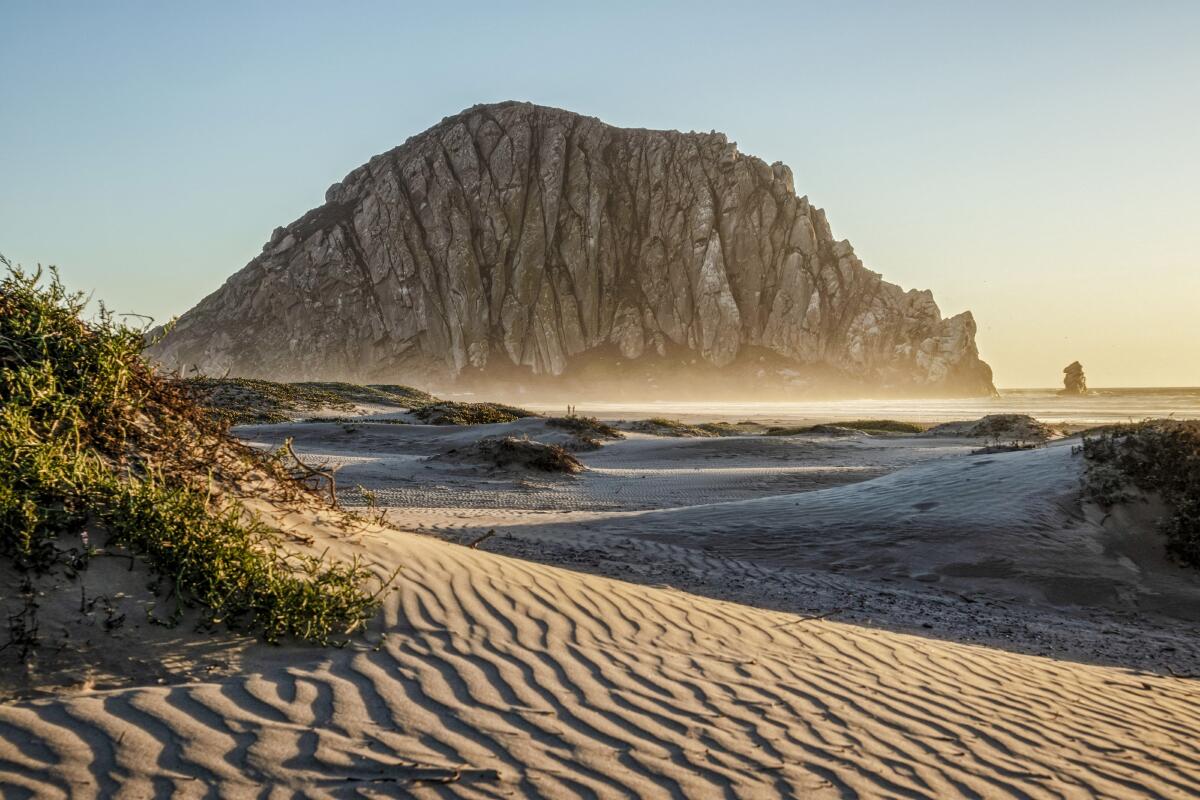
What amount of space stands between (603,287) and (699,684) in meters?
104

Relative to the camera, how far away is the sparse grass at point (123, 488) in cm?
392

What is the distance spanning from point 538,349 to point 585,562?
97.6m

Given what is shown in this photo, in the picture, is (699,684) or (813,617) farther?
(813,617)

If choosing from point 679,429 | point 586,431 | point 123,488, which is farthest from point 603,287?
point 123,488

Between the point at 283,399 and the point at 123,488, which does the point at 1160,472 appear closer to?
the point at 123,488

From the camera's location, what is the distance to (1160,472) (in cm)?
912

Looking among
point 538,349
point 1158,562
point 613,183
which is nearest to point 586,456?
point 1158,562

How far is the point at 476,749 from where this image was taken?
3180mm

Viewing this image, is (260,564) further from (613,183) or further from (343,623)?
(613,183)

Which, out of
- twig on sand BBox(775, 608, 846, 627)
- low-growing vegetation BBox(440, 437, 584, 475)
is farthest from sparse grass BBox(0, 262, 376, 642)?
low-growing vegetation BBox(440, 437, 584, 475)

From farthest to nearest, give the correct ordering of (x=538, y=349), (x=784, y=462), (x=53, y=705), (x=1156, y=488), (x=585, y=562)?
(x=538, y=349)
(x=784, y=462)
(x=1156, y=488)
(x=585, y=562)
(x=53, y=705)

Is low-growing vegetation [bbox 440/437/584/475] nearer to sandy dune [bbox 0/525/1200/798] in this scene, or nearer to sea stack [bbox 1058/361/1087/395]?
sandy dune [bbox 0/525/1200/798]

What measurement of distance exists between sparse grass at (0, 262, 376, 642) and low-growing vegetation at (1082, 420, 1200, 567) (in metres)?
8.77

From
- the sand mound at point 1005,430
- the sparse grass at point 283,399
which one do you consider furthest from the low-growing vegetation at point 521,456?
the sand mound at point 1005,430
